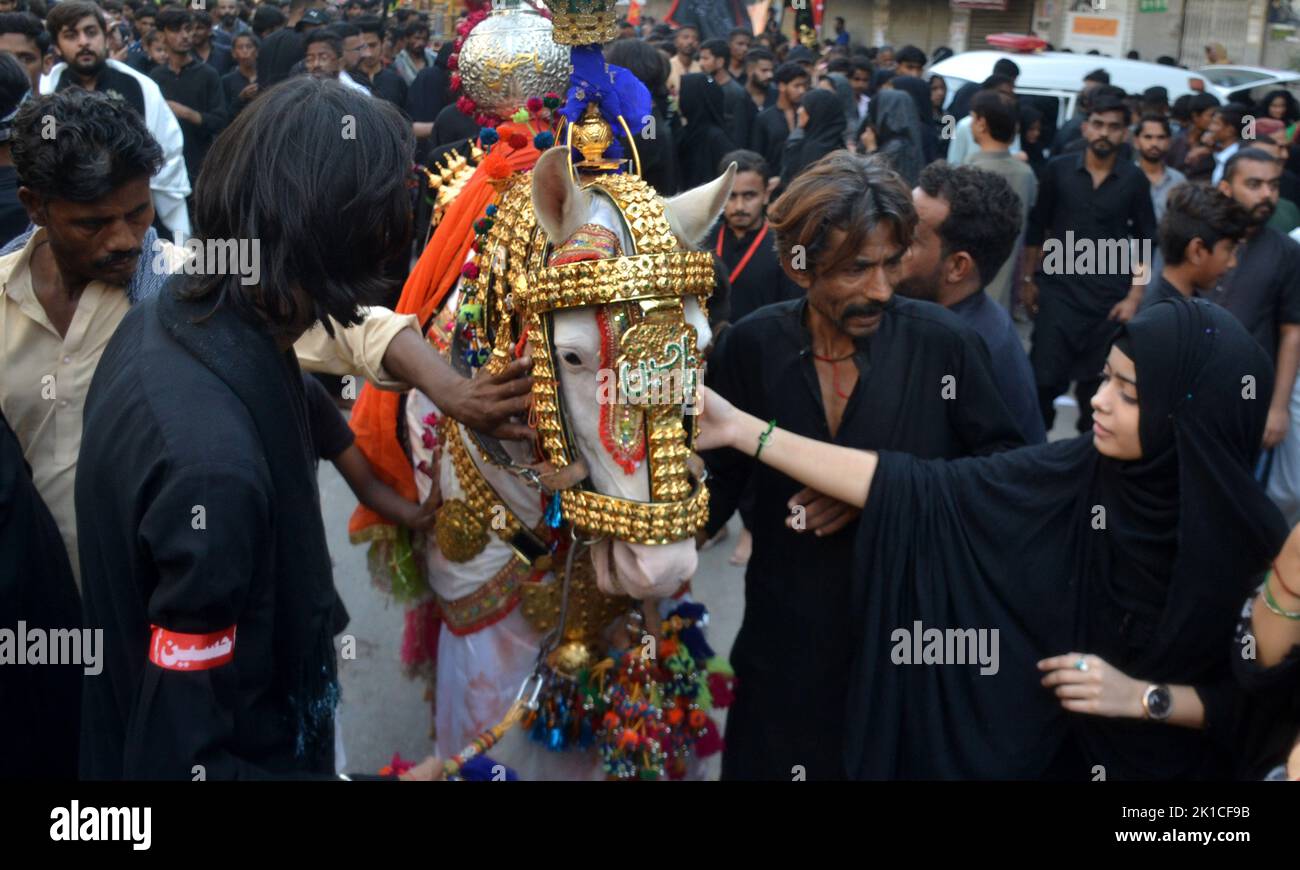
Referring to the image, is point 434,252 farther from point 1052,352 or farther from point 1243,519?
point 1052,352

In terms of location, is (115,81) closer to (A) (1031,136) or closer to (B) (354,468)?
(B) (354,468)

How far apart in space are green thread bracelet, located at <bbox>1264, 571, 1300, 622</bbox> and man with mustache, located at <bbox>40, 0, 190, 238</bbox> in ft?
18.0

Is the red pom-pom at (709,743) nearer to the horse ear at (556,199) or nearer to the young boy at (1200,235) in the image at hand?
the horse ear at (556,199)

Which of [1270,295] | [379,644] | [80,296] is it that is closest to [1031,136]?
[1270,295]

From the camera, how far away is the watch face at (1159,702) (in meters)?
2.41

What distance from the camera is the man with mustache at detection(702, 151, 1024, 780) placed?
2.70m

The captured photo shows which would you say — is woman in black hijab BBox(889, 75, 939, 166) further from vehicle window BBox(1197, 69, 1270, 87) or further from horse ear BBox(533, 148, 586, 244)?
horse ear BBox(533, 148, 586, 244)

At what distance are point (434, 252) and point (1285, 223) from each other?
530 cm

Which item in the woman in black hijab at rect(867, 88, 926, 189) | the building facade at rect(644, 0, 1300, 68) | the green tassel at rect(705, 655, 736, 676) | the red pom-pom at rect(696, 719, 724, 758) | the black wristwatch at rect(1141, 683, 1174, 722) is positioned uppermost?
the building facade at rect(644, 0, 1300, 68)

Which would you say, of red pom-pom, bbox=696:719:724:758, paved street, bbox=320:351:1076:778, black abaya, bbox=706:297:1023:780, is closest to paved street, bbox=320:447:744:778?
paved street, bbox=320:351:1076:778

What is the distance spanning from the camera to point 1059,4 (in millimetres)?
23984

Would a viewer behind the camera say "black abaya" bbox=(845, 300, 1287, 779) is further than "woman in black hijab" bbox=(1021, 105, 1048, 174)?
No

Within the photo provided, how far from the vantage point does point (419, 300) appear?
3.31 meters

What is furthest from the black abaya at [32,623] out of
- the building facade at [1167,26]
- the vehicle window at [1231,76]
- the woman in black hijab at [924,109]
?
the vehicle window at [1231,76]
